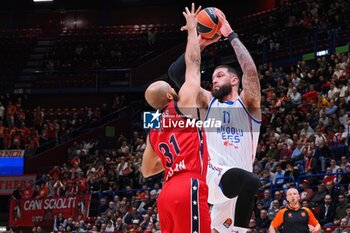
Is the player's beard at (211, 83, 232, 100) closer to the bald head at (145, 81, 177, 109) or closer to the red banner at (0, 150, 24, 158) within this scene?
the bald head at (145, 81, 177, 109)

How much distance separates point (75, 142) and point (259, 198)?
1493 cm

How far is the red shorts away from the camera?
5820 millimetres

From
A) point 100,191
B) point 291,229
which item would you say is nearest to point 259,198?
point 291,229

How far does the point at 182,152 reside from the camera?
602 cm

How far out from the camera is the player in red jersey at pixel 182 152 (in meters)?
5.84

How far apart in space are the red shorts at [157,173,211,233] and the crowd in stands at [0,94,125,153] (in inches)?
998

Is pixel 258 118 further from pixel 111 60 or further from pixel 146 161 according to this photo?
pixel 111 60

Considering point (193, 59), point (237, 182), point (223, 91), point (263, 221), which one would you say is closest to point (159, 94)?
point (193, 59)

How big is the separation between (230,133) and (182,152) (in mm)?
1327

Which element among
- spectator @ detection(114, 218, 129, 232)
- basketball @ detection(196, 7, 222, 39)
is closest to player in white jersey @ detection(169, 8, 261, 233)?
basketball @ detection(196, 7, 222, 39)

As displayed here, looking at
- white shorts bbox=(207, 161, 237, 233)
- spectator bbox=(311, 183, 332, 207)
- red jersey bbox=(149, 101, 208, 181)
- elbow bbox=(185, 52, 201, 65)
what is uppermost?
elbow bbox=(185, 52, 201, 65)

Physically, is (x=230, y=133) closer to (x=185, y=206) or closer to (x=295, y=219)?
(x=185, y=206)

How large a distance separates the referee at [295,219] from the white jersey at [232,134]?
4.88m

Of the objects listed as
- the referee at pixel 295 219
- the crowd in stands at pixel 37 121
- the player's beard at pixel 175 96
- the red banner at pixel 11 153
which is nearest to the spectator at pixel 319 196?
the referee at pixel 295 219
